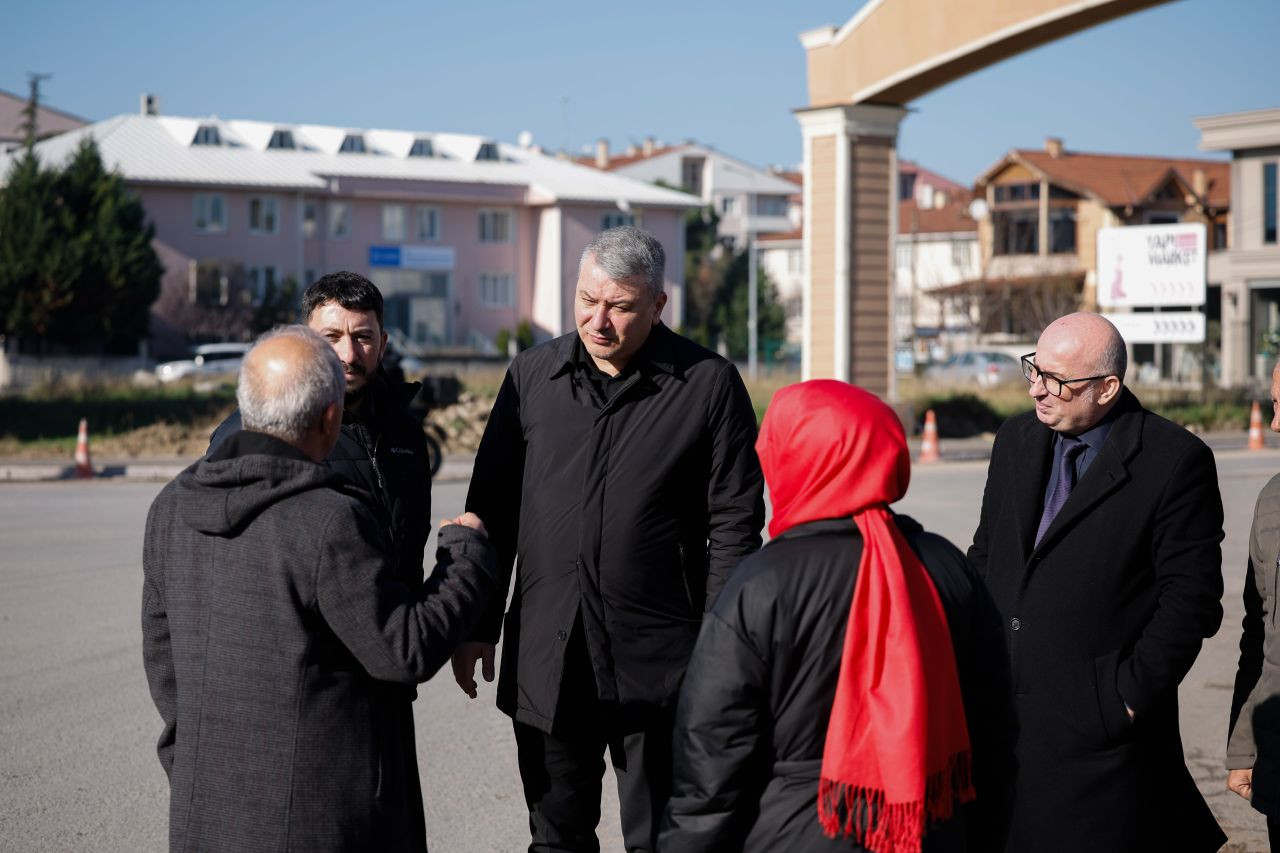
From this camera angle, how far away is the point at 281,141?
66375mm

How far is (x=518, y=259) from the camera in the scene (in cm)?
6944

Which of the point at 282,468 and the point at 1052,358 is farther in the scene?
the point at 1052,358

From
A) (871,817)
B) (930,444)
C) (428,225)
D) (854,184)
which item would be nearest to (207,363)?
(428,225)

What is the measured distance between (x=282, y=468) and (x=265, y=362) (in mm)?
245

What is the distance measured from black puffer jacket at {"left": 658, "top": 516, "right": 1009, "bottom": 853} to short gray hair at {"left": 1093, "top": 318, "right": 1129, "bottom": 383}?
1.58m

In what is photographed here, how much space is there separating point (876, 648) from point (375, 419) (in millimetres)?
1880

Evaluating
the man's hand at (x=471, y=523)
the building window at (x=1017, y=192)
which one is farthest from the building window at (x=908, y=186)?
the man's hand at (x=471, y=523)

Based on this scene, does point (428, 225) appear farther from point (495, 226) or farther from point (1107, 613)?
point (1107, 613)

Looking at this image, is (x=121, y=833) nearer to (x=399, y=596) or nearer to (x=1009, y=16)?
(x=399, y=596)

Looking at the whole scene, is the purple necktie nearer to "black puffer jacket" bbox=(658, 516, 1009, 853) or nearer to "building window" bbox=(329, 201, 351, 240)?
"black puffer jacket" bbox=(658, 516, 1009, 853)

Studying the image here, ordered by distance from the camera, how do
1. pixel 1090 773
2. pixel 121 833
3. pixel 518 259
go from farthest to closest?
pixel 518 259 < pixel 121 833 < pixel 1090 773

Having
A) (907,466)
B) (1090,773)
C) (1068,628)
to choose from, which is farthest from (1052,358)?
(907,466)

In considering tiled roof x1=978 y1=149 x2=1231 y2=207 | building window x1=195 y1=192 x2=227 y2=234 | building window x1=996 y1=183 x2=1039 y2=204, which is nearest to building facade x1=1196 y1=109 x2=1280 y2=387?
tiled roof x1=978 y1=149 x2=1231 y2=207

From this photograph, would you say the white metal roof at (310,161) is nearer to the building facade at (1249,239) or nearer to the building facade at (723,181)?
A: the building facade at (723,181)
